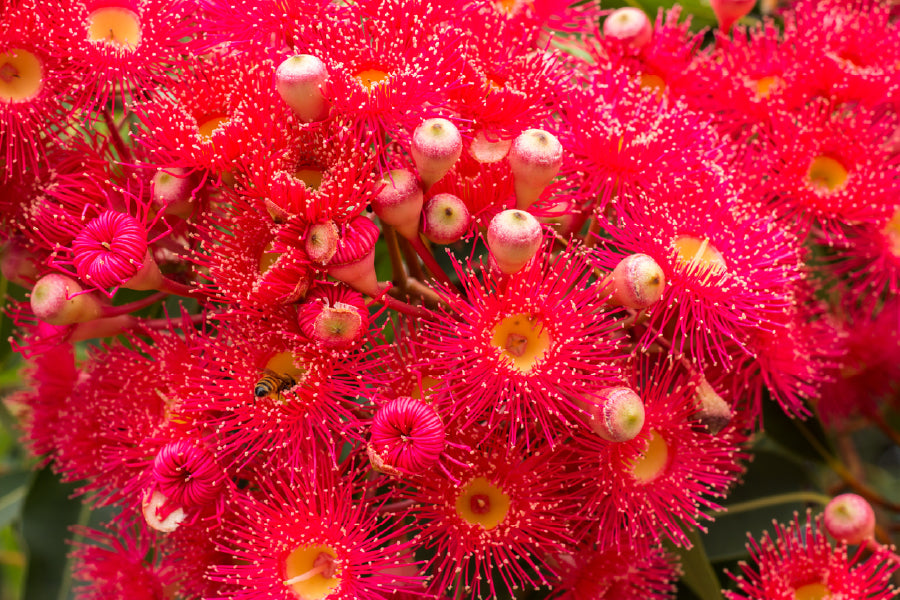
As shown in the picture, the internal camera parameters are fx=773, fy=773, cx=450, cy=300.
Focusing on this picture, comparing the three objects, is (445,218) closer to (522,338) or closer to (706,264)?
(522,338)

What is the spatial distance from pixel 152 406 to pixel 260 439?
0.24m

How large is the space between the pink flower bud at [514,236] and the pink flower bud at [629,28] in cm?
66

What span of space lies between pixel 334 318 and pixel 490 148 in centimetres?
38

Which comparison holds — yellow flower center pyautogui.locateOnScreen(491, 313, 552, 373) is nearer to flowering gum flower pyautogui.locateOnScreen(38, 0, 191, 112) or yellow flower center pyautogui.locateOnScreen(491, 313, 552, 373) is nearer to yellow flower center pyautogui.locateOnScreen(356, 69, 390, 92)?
yellow flower center pyautogui.locateOnScreen(356, 69, 390, 92)

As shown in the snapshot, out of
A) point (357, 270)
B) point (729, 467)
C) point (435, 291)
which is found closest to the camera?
point (357, 270)

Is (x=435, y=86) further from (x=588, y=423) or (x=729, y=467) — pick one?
(x=729, y=467)

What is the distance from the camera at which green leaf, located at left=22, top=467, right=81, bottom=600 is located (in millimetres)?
1771

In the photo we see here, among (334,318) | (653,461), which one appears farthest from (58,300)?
(653,461)

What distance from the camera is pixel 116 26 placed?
1272 millimetres

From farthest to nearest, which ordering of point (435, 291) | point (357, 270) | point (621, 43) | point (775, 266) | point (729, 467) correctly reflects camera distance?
1. point (621, 43)
2. point (729, 467)
3. point (775, 266)
4. point (435, 291)
5. point (357, 270)

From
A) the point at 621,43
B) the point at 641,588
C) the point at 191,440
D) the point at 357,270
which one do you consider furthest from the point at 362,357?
the point at 621,43

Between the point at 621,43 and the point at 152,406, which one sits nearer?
the point at 152,406

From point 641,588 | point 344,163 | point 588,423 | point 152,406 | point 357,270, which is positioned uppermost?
point 344,163

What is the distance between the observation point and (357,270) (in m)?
1.09
